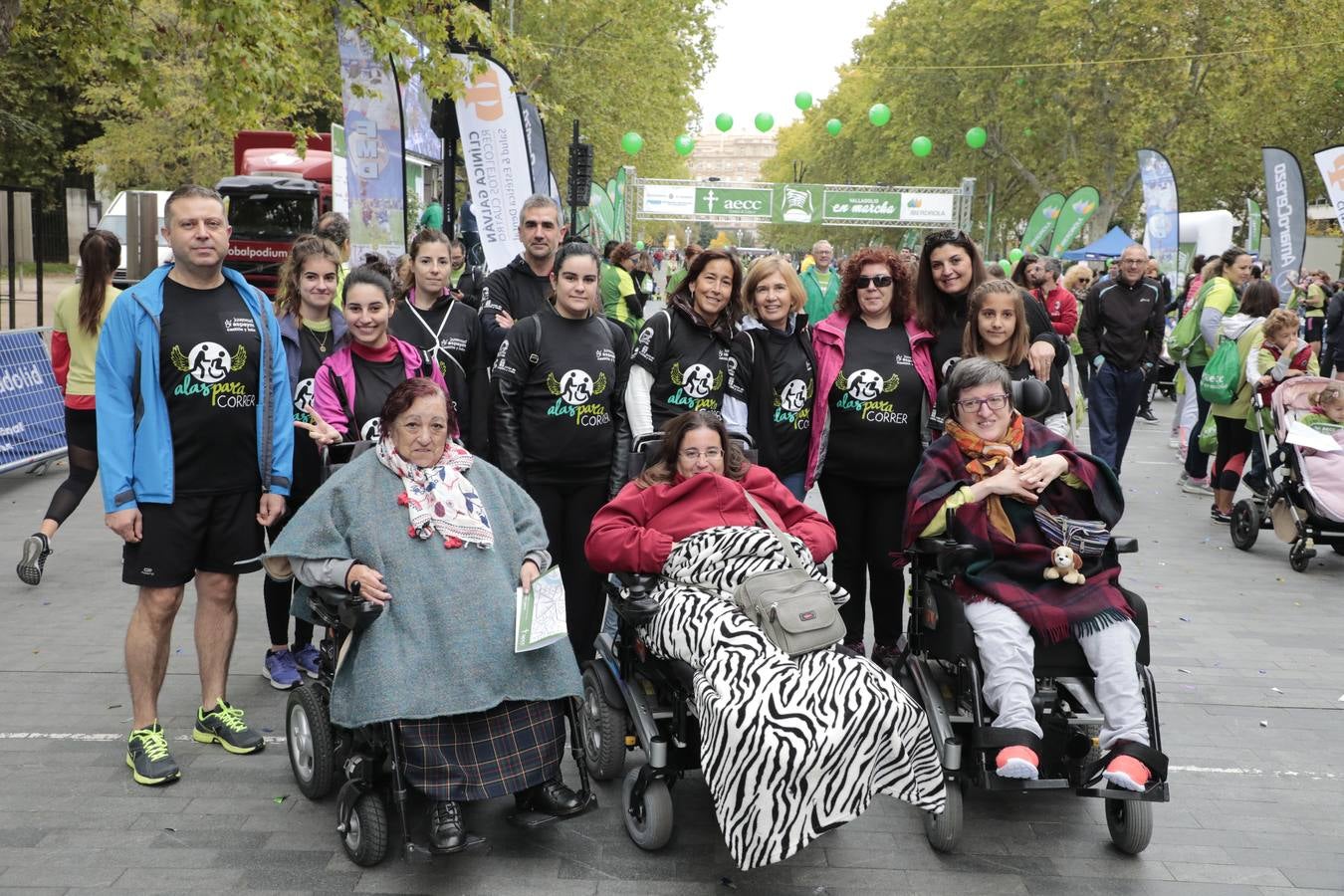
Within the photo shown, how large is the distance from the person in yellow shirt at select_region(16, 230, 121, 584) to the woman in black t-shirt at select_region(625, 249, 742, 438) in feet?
11.9

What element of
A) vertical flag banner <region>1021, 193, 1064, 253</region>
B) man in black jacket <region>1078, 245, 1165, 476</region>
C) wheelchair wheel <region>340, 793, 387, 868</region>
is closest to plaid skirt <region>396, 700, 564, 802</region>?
wheelchair wheel <region>340, 793, 387, 868</region>

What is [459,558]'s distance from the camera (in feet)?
13.3

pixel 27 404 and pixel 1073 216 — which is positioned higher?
pixel 1073 216

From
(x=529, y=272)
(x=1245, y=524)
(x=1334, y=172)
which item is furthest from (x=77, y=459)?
(x=1334, y=172)

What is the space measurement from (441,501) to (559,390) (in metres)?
1.18

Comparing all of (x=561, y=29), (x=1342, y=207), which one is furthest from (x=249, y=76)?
(x=561, y=29)

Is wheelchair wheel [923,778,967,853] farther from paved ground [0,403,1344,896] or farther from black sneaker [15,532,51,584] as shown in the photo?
black sneaker [15,532,51,584]

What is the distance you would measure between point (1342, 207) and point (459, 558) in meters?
13.1

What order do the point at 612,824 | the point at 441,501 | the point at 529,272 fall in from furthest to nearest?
the point at 529,272 → the point at 612,824 → the point at 441,501

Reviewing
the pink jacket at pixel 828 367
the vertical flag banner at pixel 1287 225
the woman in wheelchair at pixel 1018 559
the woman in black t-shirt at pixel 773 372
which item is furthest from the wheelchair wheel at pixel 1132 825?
the vertical flag banner at pixel 1287 225

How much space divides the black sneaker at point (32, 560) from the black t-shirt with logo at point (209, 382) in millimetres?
2962

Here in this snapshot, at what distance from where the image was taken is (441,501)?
4117mm

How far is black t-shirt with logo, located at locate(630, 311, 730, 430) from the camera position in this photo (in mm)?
5332

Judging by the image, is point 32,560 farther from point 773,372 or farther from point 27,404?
point 773,372
